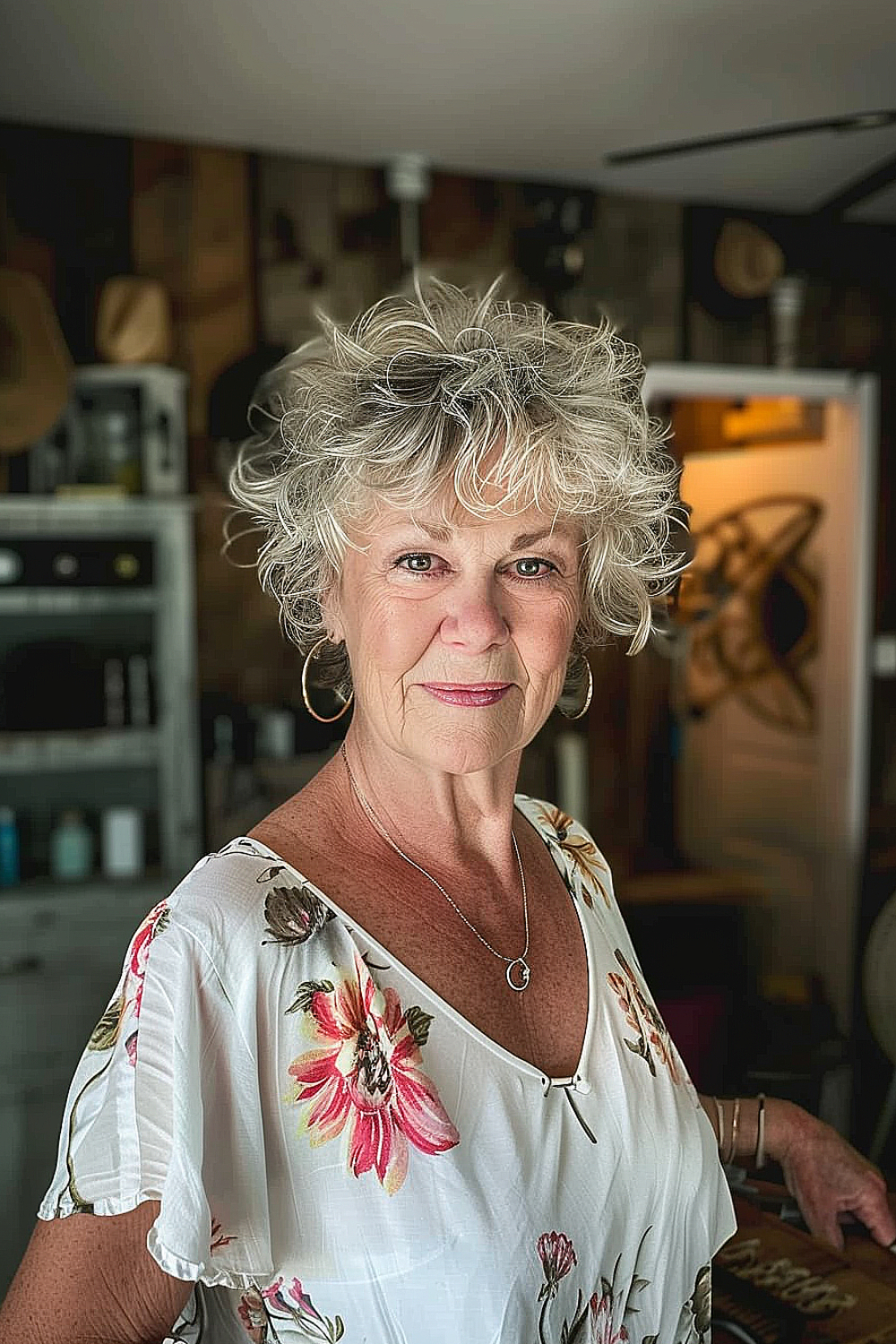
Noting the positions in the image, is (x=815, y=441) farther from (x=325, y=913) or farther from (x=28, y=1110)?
(x=325, y=913)

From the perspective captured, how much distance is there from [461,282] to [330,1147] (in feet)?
10.3

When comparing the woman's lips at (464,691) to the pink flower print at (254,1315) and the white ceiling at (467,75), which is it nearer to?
the pink flower print at (254,1315)

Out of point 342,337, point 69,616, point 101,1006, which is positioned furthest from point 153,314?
point 342,337

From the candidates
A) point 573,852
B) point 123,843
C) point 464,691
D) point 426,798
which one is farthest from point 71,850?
point 464,691

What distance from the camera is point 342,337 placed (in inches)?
40.4

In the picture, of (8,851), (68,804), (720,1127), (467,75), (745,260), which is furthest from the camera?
(745,260)

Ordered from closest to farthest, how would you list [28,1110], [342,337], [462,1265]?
[462,1265], [342,337], [28,1110]

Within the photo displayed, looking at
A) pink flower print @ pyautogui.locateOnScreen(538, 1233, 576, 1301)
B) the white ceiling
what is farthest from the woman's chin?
the white ceiling

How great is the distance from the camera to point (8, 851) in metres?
2.94


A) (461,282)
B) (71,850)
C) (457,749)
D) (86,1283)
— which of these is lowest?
(71,850)

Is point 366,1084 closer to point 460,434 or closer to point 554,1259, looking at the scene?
point 554,1259

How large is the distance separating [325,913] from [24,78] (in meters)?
2.61

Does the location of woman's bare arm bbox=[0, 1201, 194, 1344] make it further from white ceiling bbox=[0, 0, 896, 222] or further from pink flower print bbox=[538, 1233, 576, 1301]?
white ceiling bbox=[0, 0, 896, 222]

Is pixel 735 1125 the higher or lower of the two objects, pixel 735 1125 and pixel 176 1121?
the lower
